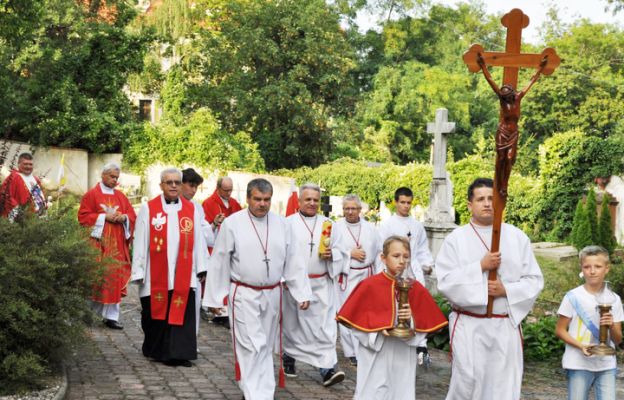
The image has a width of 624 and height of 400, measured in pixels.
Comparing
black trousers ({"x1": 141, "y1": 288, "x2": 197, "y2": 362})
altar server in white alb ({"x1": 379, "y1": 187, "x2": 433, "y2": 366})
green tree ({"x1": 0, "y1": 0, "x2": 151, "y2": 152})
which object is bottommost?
black trousers ({"x1": 141, "y1": 288, "x2": 197, "y2": 362})

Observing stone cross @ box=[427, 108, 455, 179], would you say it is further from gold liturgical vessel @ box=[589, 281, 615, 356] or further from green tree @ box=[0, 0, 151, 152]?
green tree @ box=[0, 0, 151, 152]

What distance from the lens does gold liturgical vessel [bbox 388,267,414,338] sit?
584cm

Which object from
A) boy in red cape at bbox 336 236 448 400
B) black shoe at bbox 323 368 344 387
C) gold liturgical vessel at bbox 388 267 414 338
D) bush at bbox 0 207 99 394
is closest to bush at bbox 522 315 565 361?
black shoe at bbox 323 368 344 387

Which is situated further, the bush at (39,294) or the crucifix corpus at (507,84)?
the bush at (39,294)

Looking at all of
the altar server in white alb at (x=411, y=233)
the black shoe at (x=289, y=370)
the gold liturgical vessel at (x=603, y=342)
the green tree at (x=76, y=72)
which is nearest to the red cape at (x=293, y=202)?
the altar server in white alb at (x=411, y=233)

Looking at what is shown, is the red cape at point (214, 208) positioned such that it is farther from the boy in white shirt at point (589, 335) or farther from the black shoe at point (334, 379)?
the boy in white shirt at point (589, 335)

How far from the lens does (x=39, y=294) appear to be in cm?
727

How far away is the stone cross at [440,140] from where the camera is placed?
14.7 m

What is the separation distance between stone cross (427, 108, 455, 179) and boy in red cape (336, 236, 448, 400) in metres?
8.64

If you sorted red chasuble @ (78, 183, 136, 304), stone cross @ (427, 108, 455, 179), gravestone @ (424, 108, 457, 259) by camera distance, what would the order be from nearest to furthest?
red chasuble @ (78, 183, 136, 304)
gravestone @ (424, 108, 457, 259)
stone cross @ (427, 108, 455, 179)

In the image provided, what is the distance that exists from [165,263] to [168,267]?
54mm

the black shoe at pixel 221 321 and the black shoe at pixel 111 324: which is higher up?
the black shoe at pixel 111 324

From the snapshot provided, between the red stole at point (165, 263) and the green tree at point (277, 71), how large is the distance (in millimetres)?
28690

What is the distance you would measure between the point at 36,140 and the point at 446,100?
24.9m
